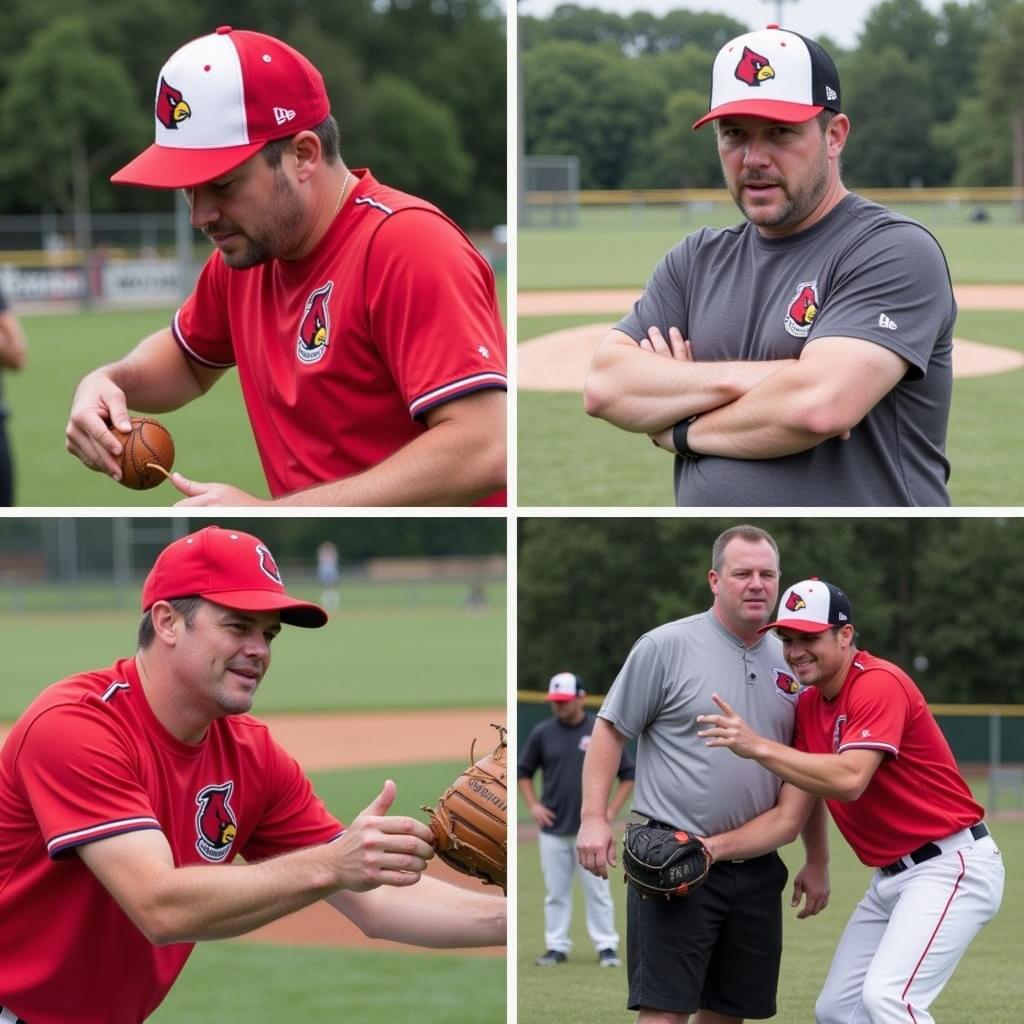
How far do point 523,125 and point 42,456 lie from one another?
7852 millimetres

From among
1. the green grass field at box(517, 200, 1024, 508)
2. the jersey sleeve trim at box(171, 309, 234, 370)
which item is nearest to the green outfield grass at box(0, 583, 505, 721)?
the green grass field at box(517, 200, 1024, 508)

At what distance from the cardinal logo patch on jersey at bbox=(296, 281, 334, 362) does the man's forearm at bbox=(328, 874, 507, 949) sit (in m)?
1.34

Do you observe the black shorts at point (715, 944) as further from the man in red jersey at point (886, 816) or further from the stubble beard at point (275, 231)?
the stubble beard at point (275, 231)

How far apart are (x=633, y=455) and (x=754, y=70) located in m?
8.86

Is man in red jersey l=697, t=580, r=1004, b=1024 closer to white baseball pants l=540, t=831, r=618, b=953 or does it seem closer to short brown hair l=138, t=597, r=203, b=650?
short brown hair l=138, t=597, r=203, b=650

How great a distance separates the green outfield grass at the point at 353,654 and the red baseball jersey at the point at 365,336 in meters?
14.0

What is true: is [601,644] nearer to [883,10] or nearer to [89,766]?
[883,10]

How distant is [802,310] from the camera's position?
337 cm

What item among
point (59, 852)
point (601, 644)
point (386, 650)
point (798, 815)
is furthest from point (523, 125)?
point (386, 650)

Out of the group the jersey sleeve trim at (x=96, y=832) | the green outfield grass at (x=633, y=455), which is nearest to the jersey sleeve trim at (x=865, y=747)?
the jersey sleeve trim at (x=96, y=832)

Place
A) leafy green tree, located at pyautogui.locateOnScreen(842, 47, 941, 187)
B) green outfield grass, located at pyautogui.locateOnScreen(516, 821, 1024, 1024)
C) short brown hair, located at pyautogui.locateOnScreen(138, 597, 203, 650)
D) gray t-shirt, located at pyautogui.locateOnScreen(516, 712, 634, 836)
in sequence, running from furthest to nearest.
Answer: leafy green tree, located at pyautogui.locateOnScreen(842, 47, 941, 187)
gray t-shirt, located at pyautogui.locateOnScreen(516, 712, 634, 836)
green outfield grass, located at pyautogui.locateOnScreen(516, 821, 1024, 1024)
short brown hair, located at pyautogui.locateOnScreen(138, 597, 203, 650)

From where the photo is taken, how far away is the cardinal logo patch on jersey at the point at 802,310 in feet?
11.0

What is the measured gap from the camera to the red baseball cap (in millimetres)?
3281

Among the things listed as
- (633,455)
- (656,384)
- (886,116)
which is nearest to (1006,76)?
(886,116)
